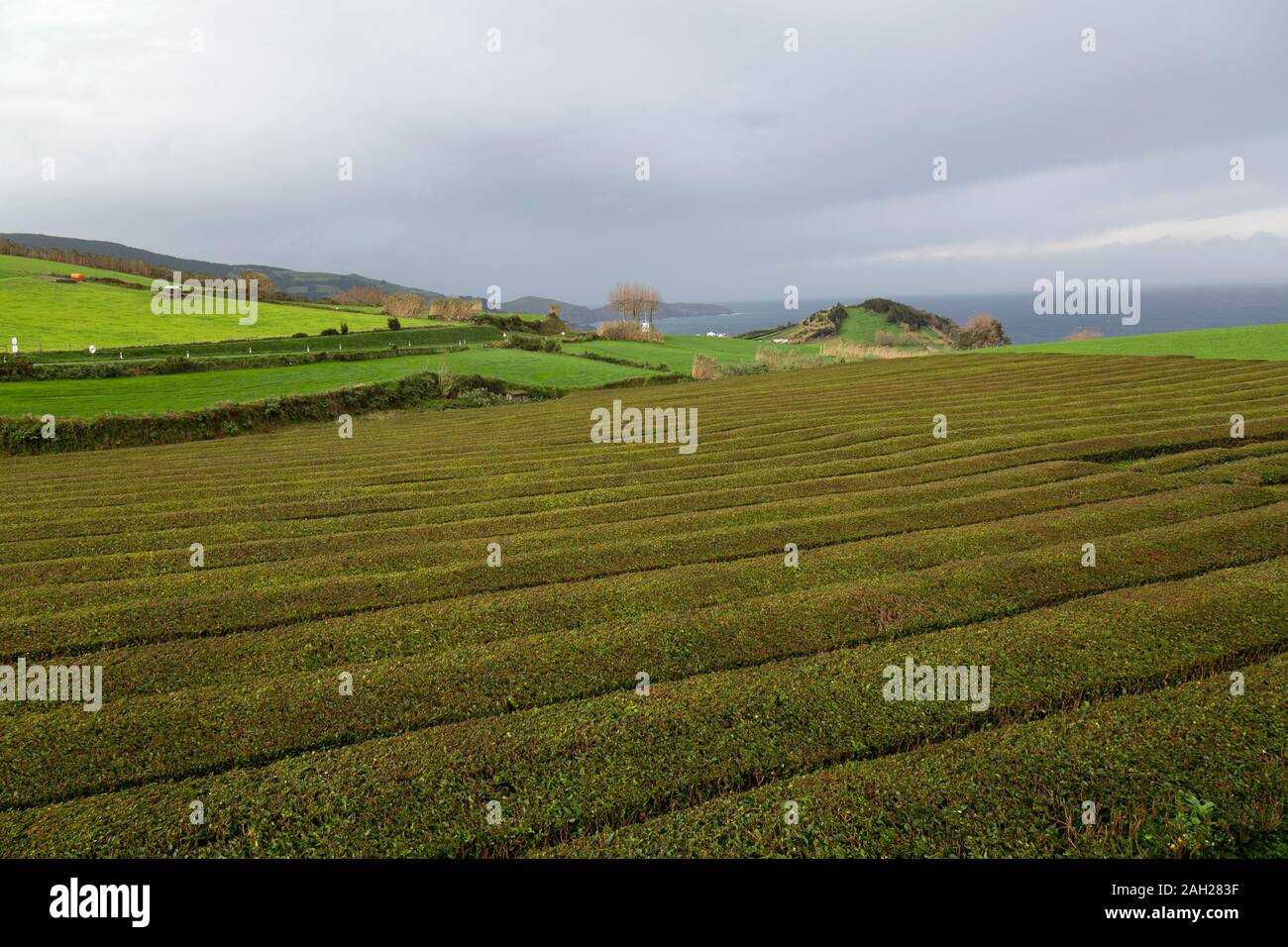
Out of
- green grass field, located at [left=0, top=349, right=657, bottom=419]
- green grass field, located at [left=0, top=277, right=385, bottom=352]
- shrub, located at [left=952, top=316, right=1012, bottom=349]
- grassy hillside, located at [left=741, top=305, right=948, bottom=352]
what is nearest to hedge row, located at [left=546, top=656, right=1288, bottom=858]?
green grass field, located at [left=0, top=349, right=657, bottom=419]

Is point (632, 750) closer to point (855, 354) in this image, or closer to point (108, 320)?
point (855, 354)

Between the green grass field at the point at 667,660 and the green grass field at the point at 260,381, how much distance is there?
19529 mm

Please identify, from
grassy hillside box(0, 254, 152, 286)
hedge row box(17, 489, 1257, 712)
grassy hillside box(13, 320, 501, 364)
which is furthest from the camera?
grassy hillside box(0, 254, 152, 286)

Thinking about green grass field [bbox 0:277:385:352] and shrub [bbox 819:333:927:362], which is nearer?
green grass field [bbox 0:277:385:352]

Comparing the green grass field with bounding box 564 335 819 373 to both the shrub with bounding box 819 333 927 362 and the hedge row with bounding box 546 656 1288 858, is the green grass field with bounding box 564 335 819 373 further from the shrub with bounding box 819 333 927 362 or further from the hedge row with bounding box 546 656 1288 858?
the hedge row with bounding box 546 656 1288 858

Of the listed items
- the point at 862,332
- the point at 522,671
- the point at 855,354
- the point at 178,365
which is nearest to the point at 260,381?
the point at 178,365

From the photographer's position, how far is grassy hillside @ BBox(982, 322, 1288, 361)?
40531 mm

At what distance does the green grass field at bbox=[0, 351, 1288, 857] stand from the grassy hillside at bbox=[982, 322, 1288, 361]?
3175 centimetres

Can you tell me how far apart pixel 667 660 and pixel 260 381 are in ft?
137

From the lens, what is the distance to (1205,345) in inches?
1801
